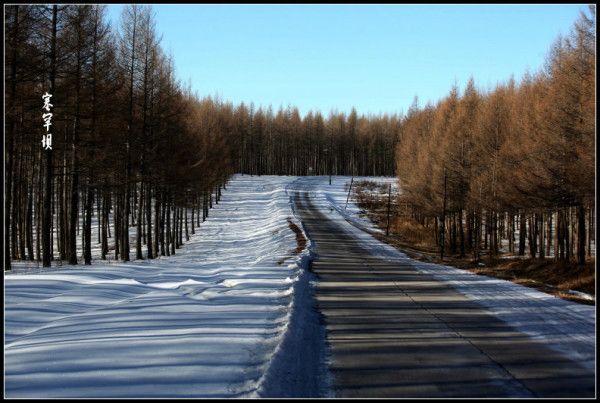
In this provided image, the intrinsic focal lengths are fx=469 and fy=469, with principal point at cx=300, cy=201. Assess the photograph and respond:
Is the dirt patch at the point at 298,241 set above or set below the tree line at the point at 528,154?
below

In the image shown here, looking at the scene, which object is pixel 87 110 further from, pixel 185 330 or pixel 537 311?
pixel 537 311

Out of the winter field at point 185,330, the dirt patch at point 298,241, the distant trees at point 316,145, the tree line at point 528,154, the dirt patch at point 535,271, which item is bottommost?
the dirt patch at point 535,271

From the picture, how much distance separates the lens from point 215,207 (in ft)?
226

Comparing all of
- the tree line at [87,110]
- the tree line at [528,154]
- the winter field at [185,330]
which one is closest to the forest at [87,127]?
the tree line at [87,110]

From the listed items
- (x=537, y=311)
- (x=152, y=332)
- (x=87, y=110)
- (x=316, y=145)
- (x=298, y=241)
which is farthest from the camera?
(x=316, y=145)

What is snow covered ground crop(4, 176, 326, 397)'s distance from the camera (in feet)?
19.6

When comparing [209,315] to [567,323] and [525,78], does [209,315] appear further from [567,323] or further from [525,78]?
[525,78]

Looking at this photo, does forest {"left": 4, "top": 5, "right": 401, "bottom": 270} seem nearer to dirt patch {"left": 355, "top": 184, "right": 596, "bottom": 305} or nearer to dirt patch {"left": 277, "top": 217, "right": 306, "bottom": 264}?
dirt patch {"left": 277, "top": 217, "right": 306, "bottom": 264}

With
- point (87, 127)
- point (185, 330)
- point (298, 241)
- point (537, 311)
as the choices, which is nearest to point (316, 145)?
point (298, 241)

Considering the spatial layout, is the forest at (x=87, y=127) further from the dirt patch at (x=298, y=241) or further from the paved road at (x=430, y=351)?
the paved road at (x=430, y=351)

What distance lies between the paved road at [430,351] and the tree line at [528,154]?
10.5 metres

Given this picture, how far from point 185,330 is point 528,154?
21811mm

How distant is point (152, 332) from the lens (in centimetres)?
827

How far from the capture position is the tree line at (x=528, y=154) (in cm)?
2072
